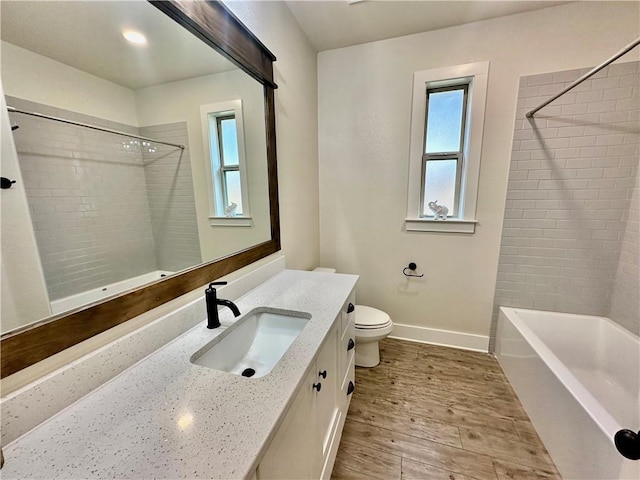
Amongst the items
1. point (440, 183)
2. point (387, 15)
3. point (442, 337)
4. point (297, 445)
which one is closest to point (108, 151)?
point (297, 445)

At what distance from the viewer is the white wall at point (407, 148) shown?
1.69 meters

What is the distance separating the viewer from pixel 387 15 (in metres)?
1.75

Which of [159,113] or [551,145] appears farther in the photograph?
[551,145]

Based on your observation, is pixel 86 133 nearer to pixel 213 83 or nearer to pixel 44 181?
pixel 44 181

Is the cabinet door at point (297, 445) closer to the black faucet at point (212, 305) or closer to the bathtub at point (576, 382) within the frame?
the black faucet at point (212, 305)

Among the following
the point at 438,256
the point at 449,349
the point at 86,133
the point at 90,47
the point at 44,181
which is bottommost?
the point at 449,349

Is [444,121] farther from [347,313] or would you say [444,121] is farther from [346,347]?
[346,347]

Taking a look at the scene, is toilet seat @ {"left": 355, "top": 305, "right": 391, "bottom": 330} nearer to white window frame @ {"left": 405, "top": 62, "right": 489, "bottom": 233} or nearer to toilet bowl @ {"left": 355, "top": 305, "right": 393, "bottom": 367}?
toilet bowl @ {"left": 355, "top": 305, "right": 393, "bottom": 367}

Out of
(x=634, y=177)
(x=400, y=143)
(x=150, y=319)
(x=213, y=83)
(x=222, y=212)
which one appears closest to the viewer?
(x=150, y=319)

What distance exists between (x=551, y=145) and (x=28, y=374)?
281 cm

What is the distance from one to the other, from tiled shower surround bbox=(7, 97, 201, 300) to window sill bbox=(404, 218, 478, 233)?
1.75 metres

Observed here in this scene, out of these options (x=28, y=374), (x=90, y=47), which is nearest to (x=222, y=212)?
(x=90, y=47)

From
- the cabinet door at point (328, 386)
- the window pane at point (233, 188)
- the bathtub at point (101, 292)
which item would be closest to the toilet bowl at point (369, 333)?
the cabinet door at point (328, 386)

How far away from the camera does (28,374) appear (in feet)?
1.89
